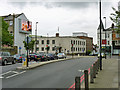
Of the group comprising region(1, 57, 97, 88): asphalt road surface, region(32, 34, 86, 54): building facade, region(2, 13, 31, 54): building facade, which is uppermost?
region(2, 13, 31, 54): building facade

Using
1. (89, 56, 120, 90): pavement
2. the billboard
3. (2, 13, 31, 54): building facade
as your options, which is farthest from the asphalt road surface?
the billboard

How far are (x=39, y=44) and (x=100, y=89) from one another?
8300 cm

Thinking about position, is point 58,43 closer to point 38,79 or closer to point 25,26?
point 25,26

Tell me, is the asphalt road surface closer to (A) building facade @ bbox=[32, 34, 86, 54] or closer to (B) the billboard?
(B) the billboard

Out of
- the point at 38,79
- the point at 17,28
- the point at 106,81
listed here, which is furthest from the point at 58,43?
the point at 106,81

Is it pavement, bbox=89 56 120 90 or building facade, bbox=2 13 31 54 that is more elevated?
building facade, bbox=2 13 31 54

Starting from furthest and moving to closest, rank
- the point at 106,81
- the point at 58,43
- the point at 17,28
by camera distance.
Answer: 1. the point at 58,43
2. the point at 17,28
3. the point at 106,81

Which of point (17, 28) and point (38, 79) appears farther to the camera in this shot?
point (17, 28)

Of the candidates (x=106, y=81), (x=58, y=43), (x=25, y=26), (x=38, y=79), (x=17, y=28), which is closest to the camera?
(x=106, y=81)

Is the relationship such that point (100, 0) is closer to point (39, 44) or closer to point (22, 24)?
point (22, 24)

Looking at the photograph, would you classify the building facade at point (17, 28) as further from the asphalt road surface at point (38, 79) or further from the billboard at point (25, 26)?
the asphalt road surface at point (38, 79)

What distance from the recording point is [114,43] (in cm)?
8281

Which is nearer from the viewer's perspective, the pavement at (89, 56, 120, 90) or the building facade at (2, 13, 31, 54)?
the pavement at (89, 56, 120, 90)

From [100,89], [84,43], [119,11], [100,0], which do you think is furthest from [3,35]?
[84,43]
